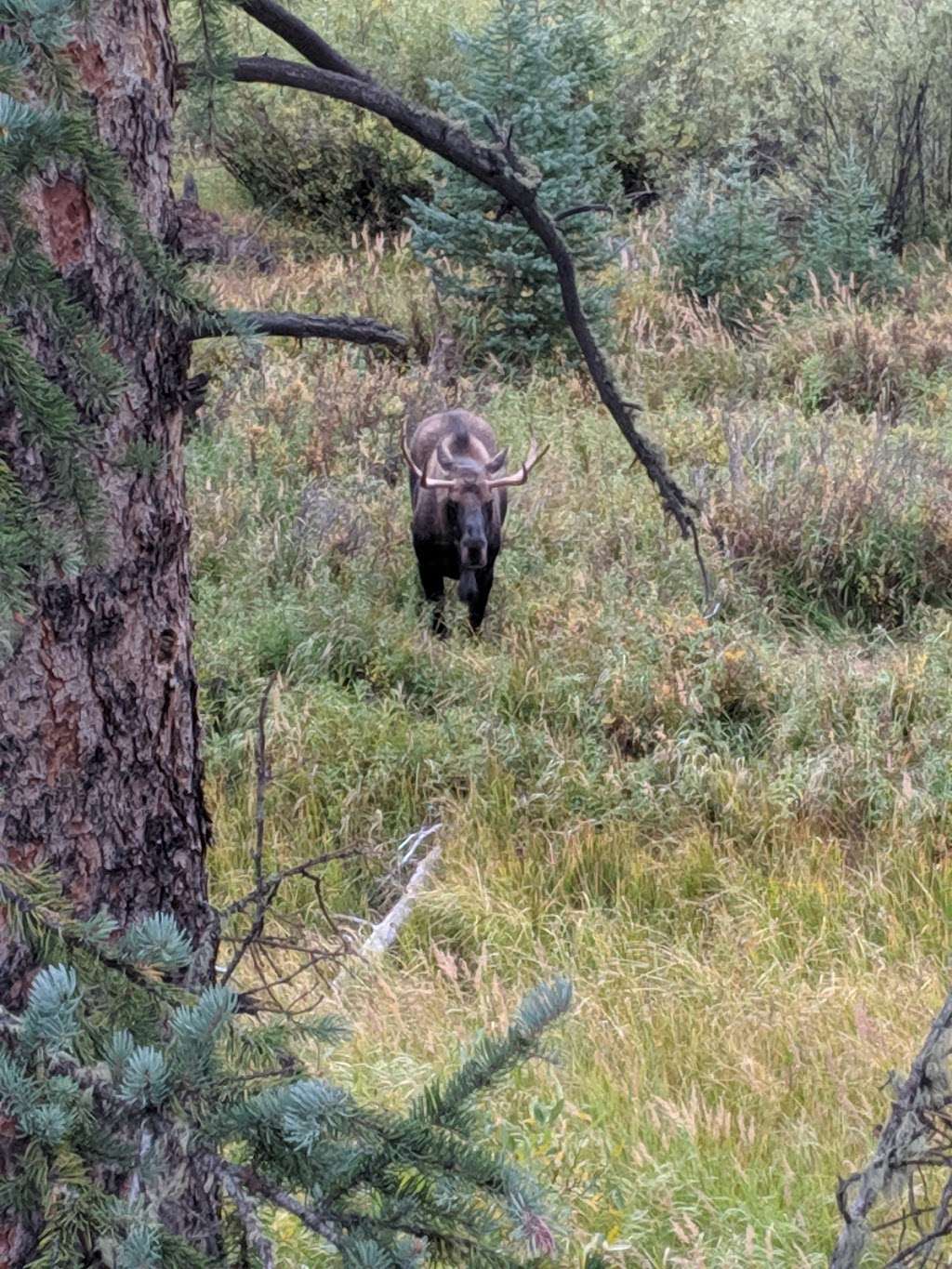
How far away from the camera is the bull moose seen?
802cm

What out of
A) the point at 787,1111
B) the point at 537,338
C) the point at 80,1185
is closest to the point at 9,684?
the point at 80,1185

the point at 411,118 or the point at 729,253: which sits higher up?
the point at 411,118

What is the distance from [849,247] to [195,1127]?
13432 millimetres

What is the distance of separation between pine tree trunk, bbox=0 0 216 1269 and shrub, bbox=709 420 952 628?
18.3 feet

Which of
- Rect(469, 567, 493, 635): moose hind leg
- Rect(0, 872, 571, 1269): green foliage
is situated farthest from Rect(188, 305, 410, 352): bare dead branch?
Rect(469, 567, 493, 635): moose hind leg

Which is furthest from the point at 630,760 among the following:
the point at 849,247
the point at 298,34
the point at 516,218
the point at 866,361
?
the point at 849,247

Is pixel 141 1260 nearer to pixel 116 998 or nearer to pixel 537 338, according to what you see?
pixel 116 998

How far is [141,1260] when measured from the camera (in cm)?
149

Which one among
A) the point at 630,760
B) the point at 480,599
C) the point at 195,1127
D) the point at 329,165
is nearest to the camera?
the point at 195,1127

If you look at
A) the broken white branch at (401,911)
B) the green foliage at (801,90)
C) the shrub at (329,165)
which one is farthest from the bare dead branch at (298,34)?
the shrub at (329,165)

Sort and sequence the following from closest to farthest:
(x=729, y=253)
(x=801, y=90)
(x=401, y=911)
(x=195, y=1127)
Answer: (x=195, y=1127) → (x=401, y=911) → (x=729, y=253) → (x=801, y=90)

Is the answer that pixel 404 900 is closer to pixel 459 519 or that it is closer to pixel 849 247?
pixel 459 519

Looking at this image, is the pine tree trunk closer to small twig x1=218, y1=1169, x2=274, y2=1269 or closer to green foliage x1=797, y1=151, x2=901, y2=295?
small twig x1=218, y1=1169, x2=274, y2=1269

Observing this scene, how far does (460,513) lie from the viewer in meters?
8.33
